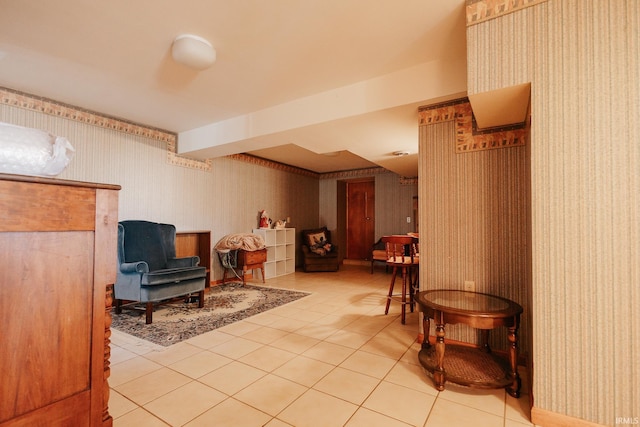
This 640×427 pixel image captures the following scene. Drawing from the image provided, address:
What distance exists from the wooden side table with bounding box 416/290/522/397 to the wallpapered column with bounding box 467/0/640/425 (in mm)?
286

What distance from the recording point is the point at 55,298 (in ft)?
3.38

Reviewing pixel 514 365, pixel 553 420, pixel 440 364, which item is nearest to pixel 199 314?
pixel 440 364

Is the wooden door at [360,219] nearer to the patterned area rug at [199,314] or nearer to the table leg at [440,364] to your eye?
the patterned area rug at [199,314]

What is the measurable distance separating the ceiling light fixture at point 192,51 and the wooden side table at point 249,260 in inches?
131

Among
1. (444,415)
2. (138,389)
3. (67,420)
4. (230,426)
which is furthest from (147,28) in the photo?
(444,415)

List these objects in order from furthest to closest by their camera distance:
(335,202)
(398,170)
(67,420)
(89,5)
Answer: (335,202), (398,170), (89,5), (67,420)

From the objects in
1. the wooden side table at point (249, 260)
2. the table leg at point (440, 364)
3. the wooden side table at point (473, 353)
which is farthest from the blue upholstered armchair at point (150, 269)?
the table leg at point (440, 364)

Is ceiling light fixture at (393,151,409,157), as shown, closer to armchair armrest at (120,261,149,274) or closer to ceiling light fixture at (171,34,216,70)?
ceiling light fixture at (171,34,216,70)

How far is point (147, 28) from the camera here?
2.09 metres

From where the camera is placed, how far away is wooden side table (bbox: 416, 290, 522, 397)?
185 cm

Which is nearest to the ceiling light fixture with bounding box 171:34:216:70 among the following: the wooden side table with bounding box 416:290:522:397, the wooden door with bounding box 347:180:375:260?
the wooden side table with bounding box 416:290:522:397

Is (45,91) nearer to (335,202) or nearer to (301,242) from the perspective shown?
(301,242)

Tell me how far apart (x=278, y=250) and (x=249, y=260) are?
1231 mm

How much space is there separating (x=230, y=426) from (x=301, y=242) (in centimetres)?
575
